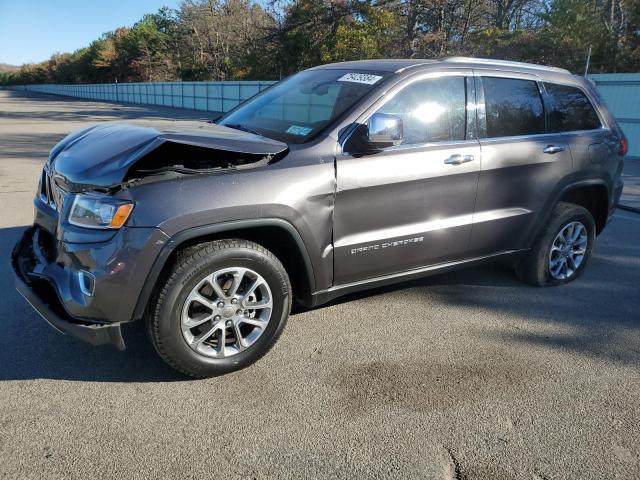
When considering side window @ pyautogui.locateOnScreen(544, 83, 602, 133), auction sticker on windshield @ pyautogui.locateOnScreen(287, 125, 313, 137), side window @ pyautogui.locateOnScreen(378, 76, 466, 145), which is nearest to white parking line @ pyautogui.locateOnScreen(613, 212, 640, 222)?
side window @ pyautogui.locateOnScreen(544, 83, 602, 133)

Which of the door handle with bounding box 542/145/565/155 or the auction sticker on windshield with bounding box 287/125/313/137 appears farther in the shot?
the door handle with bounding box 542/145/565/155

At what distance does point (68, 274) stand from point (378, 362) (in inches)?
74.0

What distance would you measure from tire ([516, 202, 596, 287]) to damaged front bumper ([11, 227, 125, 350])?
3.36 m

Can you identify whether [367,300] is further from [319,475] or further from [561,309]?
[319,475]

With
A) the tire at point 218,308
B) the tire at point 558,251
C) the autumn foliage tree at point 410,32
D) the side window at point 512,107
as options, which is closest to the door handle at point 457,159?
the side window at point 512,107

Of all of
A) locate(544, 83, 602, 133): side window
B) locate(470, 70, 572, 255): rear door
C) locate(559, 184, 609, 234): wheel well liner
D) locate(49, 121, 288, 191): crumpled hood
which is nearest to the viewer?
locate(49, 121, 288, 191): crumpled hood

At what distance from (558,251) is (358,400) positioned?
2669 millimetres

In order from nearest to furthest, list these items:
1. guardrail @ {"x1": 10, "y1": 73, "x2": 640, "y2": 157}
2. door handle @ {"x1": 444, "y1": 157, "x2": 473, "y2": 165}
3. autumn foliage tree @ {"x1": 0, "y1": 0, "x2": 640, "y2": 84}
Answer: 1. door handle @ {"x1": 444, "y1": 157, "x2": 473, "y2": 165}
2. guardrail @ {"x1": 10, "y1": 73, "x2": 640, "y2": 157}
3. autumn foliage tree @ {"x1": 0, "y1": 0, "x2": 640, "y2": 84}

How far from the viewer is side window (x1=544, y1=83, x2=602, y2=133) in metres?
4.30

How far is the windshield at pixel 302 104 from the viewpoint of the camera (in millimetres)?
3404

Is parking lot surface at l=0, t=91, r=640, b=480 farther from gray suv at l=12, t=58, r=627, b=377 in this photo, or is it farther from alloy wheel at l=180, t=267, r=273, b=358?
gray suv at l=12, t=58, r=627, b=377

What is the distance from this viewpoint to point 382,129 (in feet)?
10.3

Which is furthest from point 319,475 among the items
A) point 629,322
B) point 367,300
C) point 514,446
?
point 629,322

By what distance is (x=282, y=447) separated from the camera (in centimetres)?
248
